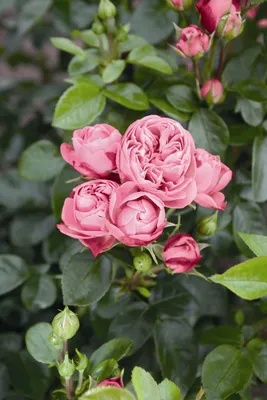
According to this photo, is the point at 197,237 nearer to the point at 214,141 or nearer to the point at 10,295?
the point at 214,141

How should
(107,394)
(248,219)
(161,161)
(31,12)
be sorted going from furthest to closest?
1. (31,12)
2. (248,219)
3. (161,161)
4. (107,394)

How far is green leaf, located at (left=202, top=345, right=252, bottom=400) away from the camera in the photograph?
56cm

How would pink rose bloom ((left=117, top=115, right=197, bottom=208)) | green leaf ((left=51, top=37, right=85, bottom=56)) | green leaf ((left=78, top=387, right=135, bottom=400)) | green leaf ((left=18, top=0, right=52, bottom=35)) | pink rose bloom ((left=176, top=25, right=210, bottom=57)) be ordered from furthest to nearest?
green leaf ((left=18, top=0, right=52, bottom=35)) < green leaf ((left=51, top=37, right=85, bottom=56)) < pink rose bloom ((left=176, top=25, right=210, bottom=57)) < pink rose bloom ((left=117, top=115, right=197, bottom=208)) < green leaf ((left=78, top=387, right=135, bottom=400))

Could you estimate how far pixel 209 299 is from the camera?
82cm

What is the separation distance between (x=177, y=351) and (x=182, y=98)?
0.33m

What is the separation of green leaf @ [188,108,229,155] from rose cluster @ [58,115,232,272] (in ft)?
0.37

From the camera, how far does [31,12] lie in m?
0.90

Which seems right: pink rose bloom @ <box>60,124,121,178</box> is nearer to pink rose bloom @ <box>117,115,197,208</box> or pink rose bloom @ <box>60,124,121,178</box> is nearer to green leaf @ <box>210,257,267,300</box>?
pink rose bloom @ <box>117,115,197,208</box>

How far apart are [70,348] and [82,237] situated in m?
0.32

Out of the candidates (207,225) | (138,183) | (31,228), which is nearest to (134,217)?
(138,183)

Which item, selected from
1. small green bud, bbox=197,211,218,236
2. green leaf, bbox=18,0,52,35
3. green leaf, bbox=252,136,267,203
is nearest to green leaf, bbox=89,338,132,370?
small green bud, bbox=197,211,218,236

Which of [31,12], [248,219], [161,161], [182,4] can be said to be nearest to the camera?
[161,161]

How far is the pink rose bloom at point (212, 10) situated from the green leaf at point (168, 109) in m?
0.12

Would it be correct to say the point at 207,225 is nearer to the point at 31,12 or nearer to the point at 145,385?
the point at 145,385
